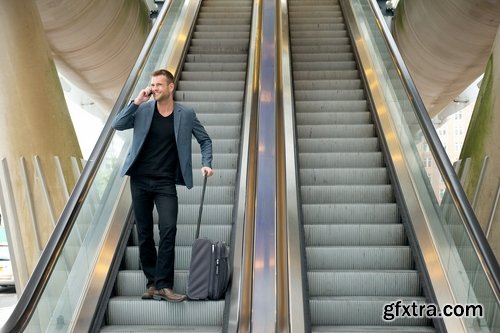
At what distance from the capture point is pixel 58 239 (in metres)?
4.18

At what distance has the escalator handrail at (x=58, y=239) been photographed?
354 cm

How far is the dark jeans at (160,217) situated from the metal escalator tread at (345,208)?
3.15ft

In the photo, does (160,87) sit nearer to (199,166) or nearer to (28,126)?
(199,166)

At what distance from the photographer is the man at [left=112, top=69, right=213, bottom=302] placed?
14.8 feet

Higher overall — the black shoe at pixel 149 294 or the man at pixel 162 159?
the man at pixel 162 159

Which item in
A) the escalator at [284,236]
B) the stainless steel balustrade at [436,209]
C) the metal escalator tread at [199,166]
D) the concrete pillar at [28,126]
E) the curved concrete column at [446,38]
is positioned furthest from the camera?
the curved concrete column at [446,38]

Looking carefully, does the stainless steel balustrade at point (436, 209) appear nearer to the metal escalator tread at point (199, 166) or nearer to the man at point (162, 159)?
the metal escalator tread at point (199, 166)

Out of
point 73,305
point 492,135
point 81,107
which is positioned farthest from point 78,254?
point 81,107

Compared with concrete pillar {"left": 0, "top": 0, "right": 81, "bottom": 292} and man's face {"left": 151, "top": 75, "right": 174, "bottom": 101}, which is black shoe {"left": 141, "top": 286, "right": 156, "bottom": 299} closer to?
man's face {"left": 151, "top": 75, "right": 174, "bottom": 101}

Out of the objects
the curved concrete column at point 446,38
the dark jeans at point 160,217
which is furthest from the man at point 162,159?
the curved concrete column at point 446,38

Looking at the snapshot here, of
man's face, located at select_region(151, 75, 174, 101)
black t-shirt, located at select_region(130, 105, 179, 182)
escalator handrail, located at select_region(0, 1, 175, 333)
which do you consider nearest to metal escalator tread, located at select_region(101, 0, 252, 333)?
escalator handrail, located at select_region(0, 1, 175, 333)

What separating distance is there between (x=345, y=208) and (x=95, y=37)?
9257 mm

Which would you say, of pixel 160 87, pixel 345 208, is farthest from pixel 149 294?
pixel 345 208

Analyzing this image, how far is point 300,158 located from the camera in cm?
678
